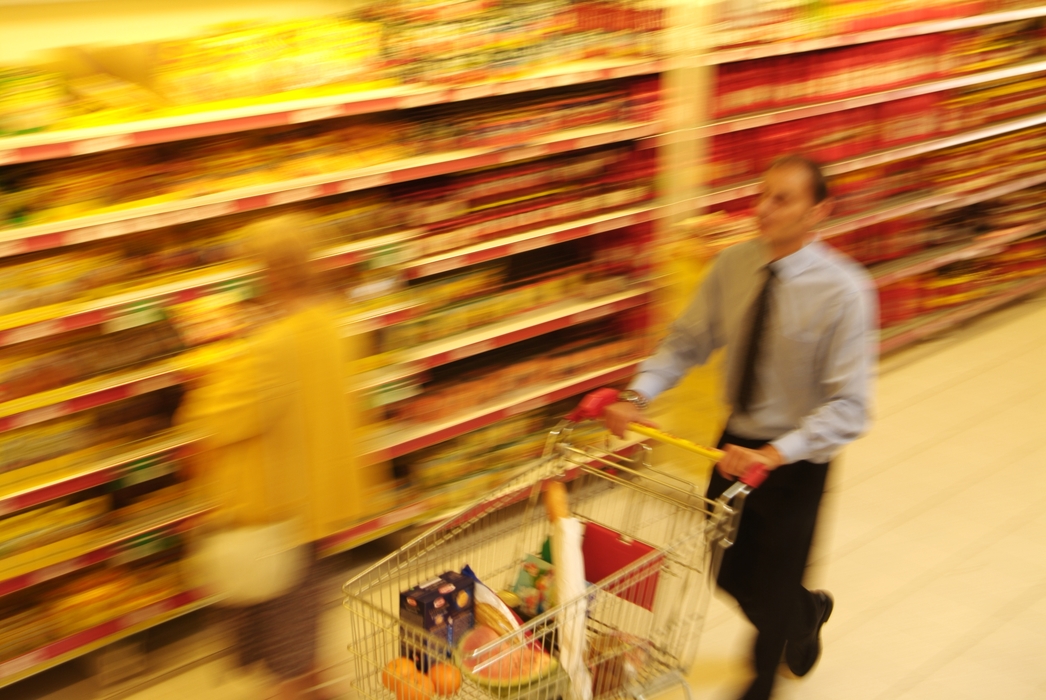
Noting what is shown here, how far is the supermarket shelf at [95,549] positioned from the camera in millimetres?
2584

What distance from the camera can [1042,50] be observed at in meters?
5.84

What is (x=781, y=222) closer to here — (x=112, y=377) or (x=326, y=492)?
(x=326, y=492)

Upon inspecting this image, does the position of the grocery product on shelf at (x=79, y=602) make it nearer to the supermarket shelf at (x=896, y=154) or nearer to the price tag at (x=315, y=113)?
the price tag at (x=315, y=113)

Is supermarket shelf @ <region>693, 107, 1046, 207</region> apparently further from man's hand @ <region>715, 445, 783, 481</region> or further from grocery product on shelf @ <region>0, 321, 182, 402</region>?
grocery product on shelf @ <region>0, 321, 182, 402</region>

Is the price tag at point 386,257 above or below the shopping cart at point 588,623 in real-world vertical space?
above

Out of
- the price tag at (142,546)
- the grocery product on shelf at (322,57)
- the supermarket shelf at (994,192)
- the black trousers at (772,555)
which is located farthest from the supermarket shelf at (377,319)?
the supermarket shelf at (994,192)

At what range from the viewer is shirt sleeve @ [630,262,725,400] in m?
2.46

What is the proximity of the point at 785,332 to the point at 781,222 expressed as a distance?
27cm

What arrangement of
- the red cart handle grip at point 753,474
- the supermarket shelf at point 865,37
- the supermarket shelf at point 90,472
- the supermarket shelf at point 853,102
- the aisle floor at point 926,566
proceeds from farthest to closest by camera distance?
1. the supermarket shelf at point 853,102
2. the supermarket shelf at point 865,37
3. the aisle floor at point 926,566
4. the supermarket shelf at point 90,472
5. the red cart handle grip at point 753,474

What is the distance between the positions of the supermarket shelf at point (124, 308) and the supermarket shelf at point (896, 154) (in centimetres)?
184

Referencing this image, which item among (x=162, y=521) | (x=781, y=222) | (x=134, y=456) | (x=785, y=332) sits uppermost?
(x=781, y=222)

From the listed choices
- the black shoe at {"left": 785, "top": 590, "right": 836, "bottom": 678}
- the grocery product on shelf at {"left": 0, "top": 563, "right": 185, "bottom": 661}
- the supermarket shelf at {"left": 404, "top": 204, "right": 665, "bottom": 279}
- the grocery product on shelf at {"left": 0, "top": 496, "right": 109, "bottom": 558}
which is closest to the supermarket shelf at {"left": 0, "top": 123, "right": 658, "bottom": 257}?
the supermarket shelf at {"left": 404, "top": 204, "right": 665, "bottom": 279}

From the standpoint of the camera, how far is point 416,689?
76.6 inches

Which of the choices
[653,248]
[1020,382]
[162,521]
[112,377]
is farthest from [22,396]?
[1020,382]
